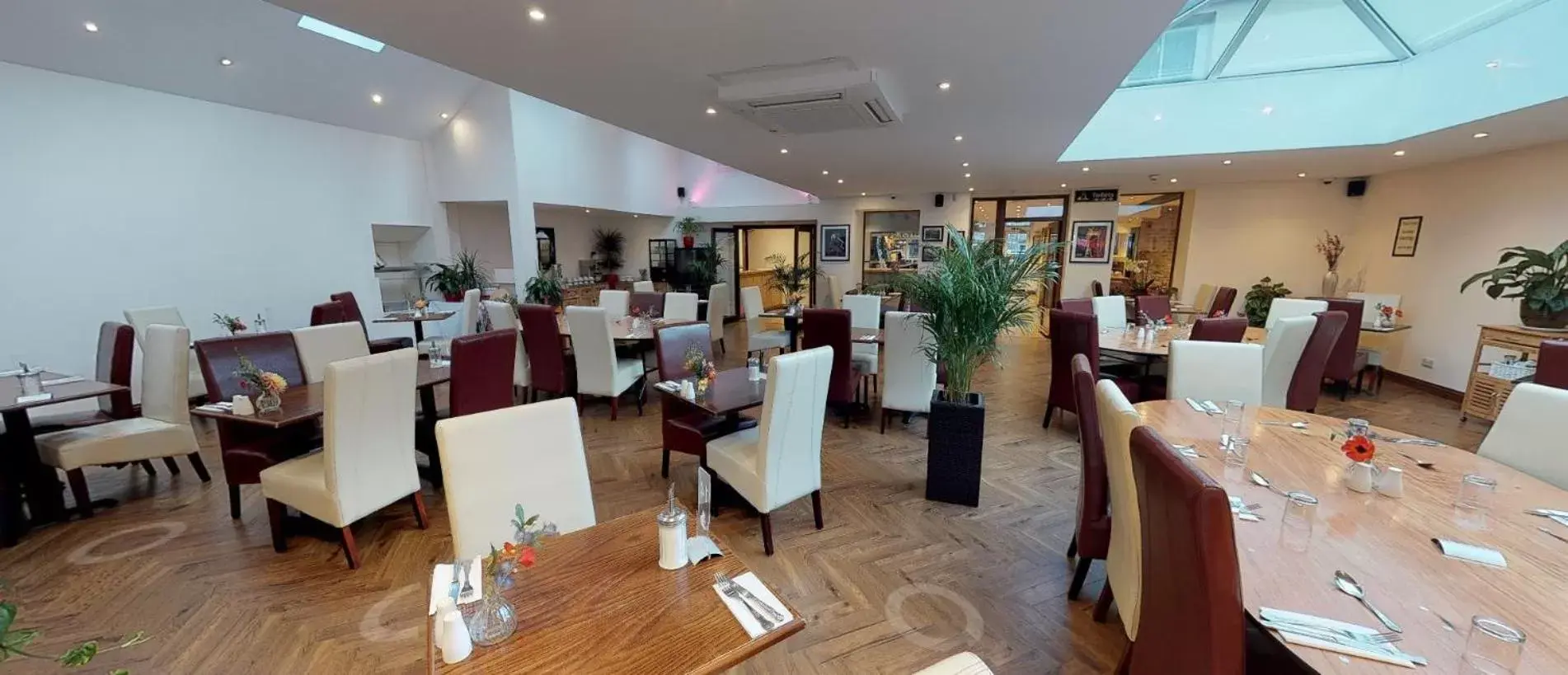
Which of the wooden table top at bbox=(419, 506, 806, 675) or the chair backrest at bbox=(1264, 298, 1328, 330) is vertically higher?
the chair backrest at bbox=(1264, 298, 1328, 330)

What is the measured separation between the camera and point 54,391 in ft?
9.57

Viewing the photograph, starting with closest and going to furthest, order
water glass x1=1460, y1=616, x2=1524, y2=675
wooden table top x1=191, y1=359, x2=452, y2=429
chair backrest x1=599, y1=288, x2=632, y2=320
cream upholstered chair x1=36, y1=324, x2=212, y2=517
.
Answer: water glass x1=1460, y1=616, x2=1524, y2=675 < wooden table top x1=191, y1=359, x2=452, y2=429 < cream upholstered chair x1=36, y1=324, x2=212, y2=517 < chair backrest x1=599, y1=288, x2=632, y2=320

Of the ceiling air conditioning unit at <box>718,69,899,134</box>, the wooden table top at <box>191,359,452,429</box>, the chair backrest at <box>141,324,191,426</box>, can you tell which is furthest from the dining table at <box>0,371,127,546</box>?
the ceiling air conditioning unit at <box>718,69,899,134</box>

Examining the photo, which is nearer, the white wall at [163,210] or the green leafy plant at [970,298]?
the green leafy plant at [970,298]

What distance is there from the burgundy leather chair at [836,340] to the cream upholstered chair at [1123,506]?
2.41m

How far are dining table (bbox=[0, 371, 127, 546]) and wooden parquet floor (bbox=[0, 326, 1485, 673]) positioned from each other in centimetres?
11

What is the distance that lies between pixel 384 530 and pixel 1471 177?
9.82 m

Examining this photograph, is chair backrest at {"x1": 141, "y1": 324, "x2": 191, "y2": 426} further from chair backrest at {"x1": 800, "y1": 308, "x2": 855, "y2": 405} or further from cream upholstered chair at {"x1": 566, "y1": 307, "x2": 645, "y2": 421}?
chair backrest at {"x1": 800, "y1": 308, "x2": 855, "y2": 405}

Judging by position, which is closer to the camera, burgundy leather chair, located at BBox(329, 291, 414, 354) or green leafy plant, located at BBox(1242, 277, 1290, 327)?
burgundy leather chair, located at BBox(329, 291, 414, 354)

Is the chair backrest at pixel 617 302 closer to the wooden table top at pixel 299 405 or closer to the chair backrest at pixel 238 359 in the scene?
the wooden table top at pixel 299 405

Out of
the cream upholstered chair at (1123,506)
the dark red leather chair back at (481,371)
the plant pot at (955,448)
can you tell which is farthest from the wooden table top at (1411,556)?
the dark red leather chair back at (481,371)

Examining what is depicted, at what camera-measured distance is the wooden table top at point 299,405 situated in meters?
2.51

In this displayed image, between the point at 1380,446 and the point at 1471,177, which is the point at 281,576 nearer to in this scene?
the point at 1380,446

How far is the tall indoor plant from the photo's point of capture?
396 centimetres
